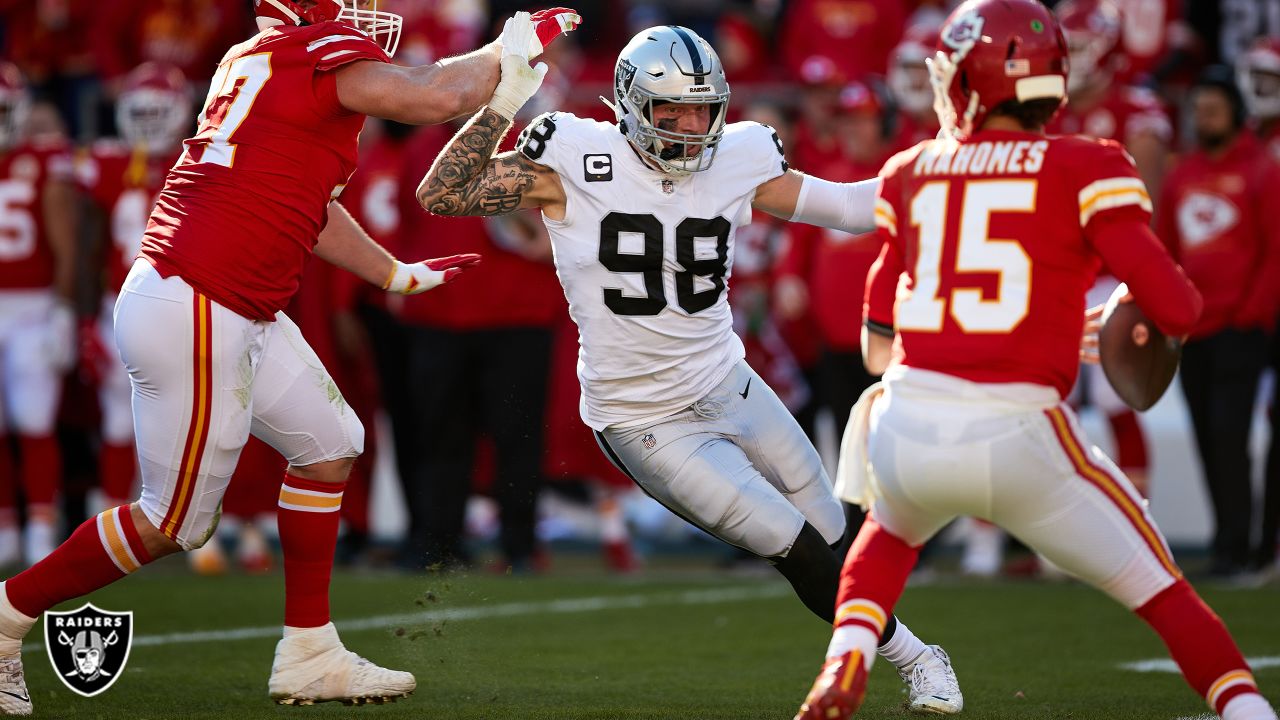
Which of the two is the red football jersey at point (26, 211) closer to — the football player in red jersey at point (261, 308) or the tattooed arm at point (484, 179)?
the football player in red jersey at point (261, 308)

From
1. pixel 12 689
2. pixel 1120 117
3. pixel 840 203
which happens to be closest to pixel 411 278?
pixel 840 203

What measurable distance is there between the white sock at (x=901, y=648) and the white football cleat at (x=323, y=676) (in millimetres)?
1239

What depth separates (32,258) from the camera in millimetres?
8164

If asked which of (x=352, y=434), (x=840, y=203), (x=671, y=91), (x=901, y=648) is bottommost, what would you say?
(x=901, y=648)

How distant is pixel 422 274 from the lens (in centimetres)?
473

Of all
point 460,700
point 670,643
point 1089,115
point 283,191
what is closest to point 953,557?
point 1089,115

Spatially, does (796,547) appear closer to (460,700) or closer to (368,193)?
(460,700)

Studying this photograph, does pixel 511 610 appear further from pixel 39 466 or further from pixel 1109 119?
pixel 1109 119

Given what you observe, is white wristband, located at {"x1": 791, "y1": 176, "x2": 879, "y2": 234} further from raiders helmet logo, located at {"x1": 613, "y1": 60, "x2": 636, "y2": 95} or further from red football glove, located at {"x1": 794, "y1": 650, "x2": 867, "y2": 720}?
red football glove, located at {"x1": 794, "y1": 650, "x2": 867, "y2": 720}

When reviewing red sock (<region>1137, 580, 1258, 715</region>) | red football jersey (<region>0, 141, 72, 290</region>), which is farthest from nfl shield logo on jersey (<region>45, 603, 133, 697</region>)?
red football jersey (<region>0, 141, 72, 290</region>)

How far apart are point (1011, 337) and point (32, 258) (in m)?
6.06

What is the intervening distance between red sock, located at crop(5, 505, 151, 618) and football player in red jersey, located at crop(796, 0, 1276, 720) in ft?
6.07

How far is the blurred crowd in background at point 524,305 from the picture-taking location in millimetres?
7594

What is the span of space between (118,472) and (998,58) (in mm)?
5848
